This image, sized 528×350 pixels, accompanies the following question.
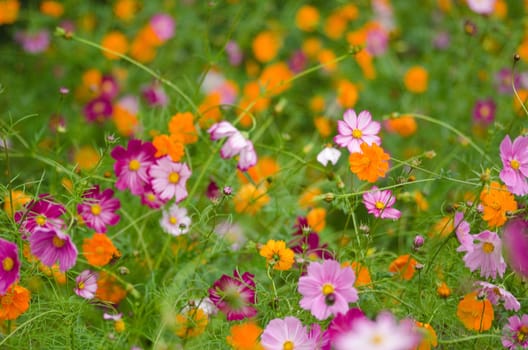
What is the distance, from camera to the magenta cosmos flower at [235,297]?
1074 mm

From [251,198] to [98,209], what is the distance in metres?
0.30

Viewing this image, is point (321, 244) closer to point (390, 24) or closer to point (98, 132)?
point (98, 132)

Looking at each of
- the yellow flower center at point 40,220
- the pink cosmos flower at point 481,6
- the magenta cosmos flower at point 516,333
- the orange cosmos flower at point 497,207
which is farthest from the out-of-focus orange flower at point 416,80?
the yellow flower center at point 40,220

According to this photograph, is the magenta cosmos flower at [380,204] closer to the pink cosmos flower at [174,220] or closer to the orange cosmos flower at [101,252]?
the pink cosmos flower at [174,220]

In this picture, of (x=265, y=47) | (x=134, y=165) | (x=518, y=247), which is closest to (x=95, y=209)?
(x=134, y=165)

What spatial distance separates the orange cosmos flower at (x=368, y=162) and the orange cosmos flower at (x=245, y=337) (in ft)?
0.98

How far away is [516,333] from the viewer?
106 centimetres

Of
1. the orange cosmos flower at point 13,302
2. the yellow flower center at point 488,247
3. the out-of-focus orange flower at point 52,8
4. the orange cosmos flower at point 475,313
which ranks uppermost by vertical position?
the out-of-focus orange flower at point 52,8

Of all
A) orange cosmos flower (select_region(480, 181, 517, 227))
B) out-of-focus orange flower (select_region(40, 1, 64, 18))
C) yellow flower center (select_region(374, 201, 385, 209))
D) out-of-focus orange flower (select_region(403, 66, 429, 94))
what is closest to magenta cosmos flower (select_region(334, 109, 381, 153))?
yellow flower center (select_region(374, 201, 385, 209))

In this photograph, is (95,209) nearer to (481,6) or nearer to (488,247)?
(488,247)

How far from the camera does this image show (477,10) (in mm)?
2004

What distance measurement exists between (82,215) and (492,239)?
0.71m

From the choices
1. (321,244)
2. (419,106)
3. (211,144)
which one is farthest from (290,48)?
(321,244)

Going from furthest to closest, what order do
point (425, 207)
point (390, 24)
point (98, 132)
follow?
point (390, 24)
point (98, 132)
point (425, 207)
